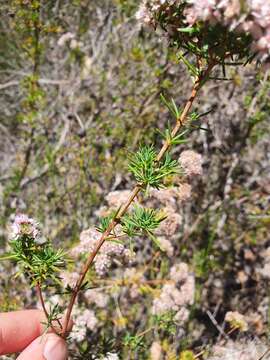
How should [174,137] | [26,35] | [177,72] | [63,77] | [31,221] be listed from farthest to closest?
[63,77] → [26,35] → [177,72] → [31,221] → [174,137]

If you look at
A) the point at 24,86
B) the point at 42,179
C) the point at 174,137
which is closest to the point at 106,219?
the point at 174,137

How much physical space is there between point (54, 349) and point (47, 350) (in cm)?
3

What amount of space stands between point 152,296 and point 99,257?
113 cm

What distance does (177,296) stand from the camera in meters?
2.95

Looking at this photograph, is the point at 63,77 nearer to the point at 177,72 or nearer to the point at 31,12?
the point at 31,12

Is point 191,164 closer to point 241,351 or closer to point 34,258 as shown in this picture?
point 34,258

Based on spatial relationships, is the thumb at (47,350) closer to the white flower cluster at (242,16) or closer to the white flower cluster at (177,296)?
the white flower cluster at (177,296)

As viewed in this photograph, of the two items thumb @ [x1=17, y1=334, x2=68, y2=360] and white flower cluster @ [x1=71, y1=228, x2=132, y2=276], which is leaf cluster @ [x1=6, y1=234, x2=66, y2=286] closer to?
thumb @ [x1=17, y1=334, x2=68, y2=360]

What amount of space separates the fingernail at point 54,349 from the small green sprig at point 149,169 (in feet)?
2.58

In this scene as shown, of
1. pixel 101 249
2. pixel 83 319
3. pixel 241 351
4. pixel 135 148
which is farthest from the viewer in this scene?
pixel 135 148

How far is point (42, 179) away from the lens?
4.29 m

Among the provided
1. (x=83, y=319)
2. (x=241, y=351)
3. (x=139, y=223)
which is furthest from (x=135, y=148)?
(x=139, y=223)

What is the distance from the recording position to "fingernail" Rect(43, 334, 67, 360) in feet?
5.95

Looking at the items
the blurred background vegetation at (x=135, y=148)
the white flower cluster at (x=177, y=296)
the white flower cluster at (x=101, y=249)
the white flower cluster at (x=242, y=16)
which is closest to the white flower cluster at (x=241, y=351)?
the white flower cluster at (x=177, y=296)
